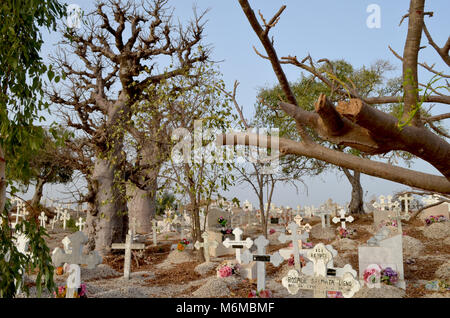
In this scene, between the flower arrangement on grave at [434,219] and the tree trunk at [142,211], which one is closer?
the flower arrangement on grave at [434,219]

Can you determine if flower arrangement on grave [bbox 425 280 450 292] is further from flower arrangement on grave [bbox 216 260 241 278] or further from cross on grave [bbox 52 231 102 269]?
cross on grave [bbox 52 231 102 269]

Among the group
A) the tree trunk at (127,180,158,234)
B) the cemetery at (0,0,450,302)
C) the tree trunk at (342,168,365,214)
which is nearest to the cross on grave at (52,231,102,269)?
the cemetery at (0,0,450,302)

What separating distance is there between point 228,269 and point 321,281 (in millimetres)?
3019

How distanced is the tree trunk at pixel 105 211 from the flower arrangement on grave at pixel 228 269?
15.2ft

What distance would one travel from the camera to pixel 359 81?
1758 centimetres

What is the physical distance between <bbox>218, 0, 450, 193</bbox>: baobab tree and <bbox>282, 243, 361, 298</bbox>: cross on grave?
183 cm

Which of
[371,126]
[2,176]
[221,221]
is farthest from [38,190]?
[371,126]

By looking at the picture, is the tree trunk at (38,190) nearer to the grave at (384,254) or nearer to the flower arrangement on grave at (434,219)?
the flower arrangement on grave at (434,219)

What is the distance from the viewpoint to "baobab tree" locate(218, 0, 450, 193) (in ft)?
8.98

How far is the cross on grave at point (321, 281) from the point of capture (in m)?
4.80

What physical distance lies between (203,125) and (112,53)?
5.08m

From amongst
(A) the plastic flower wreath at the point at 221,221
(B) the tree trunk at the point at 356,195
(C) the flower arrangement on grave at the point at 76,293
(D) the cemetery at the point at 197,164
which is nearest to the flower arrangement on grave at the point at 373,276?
(D) the cemetery at the point at 197,164

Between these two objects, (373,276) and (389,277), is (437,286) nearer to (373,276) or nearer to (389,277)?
(389,277)
